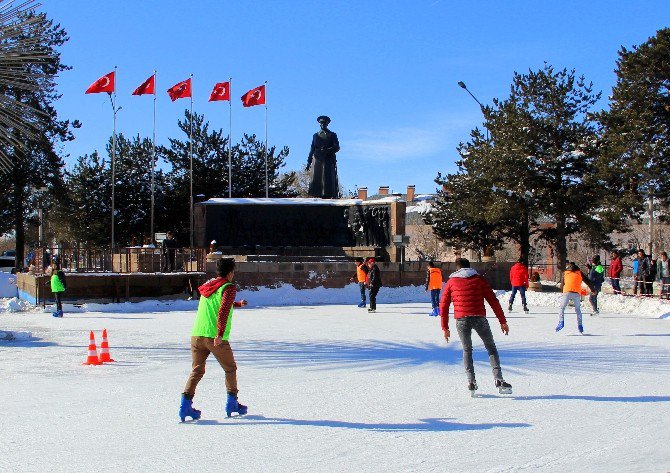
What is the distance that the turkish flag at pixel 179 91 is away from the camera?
3916cm

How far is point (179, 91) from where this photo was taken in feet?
129

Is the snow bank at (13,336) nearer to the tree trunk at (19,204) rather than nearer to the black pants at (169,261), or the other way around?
the black pants at (169,261)

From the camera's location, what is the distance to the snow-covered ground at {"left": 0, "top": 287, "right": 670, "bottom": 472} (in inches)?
241

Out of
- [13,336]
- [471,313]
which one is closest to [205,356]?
[471,313]

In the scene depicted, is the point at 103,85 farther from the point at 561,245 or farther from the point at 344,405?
the point at 344,405

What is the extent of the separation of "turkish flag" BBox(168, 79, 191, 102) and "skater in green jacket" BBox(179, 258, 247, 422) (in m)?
33.1

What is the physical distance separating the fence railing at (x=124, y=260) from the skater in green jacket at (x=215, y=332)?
19205 mm

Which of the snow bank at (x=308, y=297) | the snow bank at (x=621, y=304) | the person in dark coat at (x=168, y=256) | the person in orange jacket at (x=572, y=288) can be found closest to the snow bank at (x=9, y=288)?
the person in dark coat at (x=168, y=256)

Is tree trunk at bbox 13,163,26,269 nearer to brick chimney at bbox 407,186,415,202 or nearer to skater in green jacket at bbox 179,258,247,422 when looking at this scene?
skater in green jacket at bbox 179,258,247,422

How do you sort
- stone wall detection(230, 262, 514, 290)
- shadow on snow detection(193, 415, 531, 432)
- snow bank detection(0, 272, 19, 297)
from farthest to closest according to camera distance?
snow bank detection(0, 272, 19, 297)
stone wall detection(230, 262, 514, 290)
shadow on snow detection(193, 415, 531, 432)

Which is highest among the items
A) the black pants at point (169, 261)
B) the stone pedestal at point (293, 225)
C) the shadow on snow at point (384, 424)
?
the stone pedestal at point (293, 225)

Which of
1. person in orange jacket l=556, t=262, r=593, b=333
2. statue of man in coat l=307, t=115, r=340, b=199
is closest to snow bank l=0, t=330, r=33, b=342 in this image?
person in orange jacket l=556, t=262, r=593, b=333

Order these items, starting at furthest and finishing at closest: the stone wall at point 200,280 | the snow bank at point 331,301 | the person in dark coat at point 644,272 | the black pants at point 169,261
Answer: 1. the black pants at point 169,261
2. the person in dark coat at point 644,272
3. the stone wall at point 200,280
4. the snow bank at point 331,301

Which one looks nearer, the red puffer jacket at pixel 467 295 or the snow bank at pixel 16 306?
the red puffer jacket at pixel 467 295
